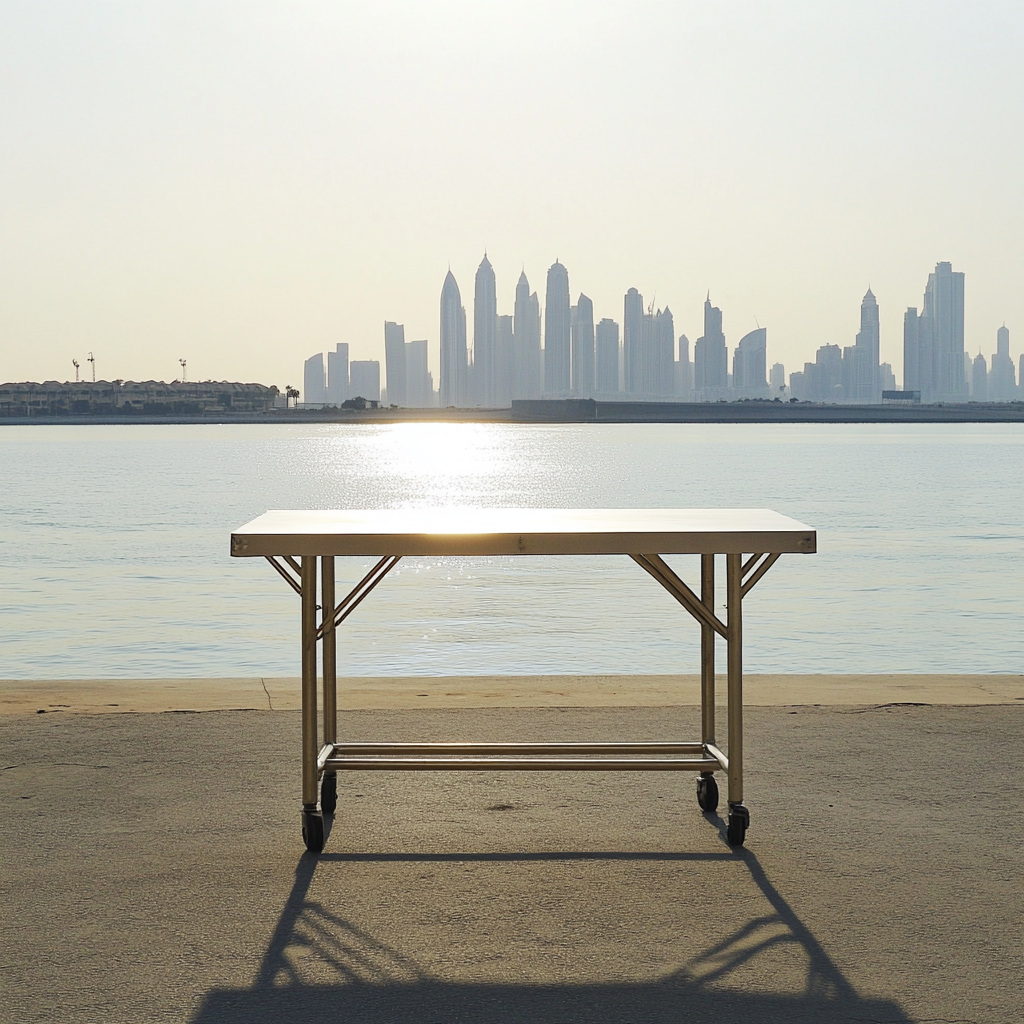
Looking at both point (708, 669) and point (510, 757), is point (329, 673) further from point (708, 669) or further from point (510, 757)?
point (708, 669)

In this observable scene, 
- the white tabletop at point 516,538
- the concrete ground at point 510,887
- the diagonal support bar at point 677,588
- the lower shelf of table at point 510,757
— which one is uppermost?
the white tabletop at point 516,538

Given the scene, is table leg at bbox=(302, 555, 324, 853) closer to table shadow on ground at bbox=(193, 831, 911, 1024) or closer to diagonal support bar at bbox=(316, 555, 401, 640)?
diagonal support bar at bbox=(316, 555, 401, 640)

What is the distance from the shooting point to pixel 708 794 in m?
5.55

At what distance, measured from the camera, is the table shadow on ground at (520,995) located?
3.57 m

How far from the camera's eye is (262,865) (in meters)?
4.84

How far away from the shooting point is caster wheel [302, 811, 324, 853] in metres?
4.93

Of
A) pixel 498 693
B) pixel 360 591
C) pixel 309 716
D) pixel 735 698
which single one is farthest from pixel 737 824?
pixel 498 693

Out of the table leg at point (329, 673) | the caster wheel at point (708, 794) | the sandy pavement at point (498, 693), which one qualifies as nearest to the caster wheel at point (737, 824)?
the caster wheel at point (708, 794)

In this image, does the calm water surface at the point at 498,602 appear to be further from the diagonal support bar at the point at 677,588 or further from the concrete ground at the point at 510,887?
the diagonal support bar at the point at 677,588

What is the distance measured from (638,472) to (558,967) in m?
75.9

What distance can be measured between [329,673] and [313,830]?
103 centimetres

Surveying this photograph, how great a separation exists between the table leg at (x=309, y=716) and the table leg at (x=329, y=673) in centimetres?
33

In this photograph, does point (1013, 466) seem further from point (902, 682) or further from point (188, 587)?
point (902, 682)

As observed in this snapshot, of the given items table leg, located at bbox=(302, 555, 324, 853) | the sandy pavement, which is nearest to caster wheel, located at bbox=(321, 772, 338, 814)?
table leg, located at bbox=(302, 555, 324, 853)
